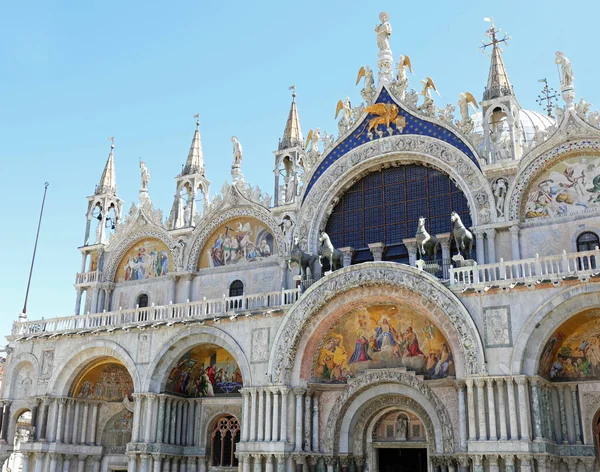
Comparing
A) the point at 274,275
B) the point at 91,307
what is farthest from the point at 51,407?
the point at 274,275

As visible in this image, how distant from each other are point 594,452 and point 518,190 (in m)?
8.57

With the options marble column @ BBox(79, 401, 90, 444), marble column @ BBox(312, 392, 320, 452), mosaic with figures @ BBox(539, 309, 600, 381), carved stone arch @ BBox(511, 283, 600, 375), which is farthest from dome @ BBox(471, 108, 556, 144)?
marble column @ BBox(79, 401, 90, 444)

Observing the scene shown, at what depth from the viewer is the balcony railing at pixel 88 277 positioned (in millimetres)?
31506

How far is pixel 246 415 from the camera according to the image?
23.6 metres

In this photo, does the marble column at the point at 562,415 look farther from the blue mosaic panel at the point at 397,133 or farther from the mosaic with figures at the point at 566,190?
the blue mosaic panel at the point at 397,133

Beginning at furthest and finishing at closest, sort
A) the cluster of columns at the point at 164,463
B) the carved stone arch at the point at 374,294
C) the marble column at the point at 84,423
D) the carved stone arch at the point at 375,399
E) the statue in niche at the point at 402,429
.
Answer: the marble column at the point at 84,423 < the cluster of columns at the point at 164,463 < the statue in niche at the point at 402,429 < the carved stone arch at the point at 375,399 < the carved stone arch at the point at 374,294

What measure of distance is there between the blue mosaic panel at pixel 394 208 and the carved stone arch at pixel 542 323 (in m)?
5.65

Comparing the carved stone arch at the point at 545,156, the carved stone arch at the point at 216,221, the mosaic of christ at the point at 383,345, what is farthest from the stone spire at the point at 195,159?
the carved stone arch at the point at 545,156

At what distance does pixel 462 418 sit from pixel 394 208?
29.0ft

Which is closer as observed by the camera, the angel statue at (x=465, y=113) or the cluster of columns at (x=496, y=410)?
the cluster of columns at (x=496, y=410)

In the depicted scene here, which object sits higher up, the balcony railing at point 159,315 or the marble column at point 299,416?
the balcony railing at point 159,315

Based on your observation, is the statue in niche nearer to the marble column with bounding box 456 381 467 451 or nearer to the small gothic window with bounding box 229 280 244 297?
the marble column with bounding box 456 381 467 451

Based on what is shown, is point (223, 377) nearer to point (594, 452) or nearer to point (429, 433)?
point (429, 433)

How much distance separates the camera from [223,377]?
27.0 m
